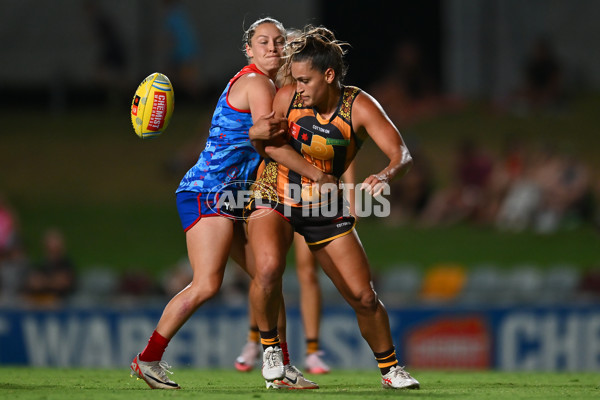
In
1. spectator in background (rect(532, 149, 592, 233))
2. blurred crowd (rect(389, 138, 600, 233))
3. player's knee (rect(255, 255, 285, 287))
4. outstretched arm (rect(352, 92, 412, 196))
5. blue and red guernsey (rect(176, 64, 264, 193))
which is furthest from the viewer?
blurred crowd (rect(389, 138, 600, 233))

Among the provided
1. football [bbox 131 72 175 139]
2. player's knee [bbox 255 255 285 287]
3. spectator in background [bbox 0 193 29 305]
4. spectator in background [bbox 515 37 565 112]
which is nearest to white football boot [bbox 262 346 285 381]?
player's knee [bbox 255 255 285 287]

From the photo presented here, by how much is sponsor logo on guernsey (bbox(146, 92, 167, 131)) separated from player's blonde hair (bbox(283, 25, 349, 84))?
0.93 metres

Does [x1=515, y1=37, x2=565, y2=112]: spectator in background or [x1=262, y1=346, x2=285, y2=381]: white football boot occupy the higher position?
[x1=515, y1=37, x2=565, y2=112]: spectator in background

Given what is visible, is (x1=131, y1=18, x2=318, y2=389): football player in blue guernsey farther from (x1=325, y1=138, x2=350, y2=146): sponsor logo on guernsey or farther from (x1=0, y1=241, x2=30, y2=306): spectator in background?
(x1=0, y1=241, x2=30, y2=306): spectator in background

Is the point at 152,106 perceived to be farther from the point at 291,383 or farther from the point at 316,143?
the point at 291,383

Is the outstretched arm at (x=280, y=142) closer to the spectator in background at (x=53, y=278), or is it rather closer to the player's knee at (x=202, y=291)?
the player's knee at (x=202, y=291)

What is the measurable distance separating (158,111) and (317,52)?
→ 1.19 metres

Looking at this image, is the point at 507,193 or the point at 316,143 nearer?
the point at 316,143

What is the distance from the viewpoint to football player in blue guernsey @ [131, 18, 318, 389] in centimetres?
593

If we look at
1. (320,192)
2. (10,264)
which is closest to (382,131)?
(320,192)

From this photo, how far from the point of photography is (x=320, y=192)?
19.2 feet

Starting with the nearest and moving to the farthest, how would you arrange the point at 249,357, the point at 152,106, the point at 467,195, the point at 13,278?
the point at 152,106 < the point at 249,357 < the point at 13,278 < the point at 467,195

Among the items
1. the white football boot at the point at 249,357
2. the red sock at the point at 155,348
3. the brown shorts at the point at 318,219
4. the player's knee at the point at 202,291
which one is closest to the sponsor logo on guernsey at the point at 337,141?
the brown shorts at the point at 318,219

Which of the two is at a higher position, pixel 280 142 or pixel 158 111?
pixel 158 111
